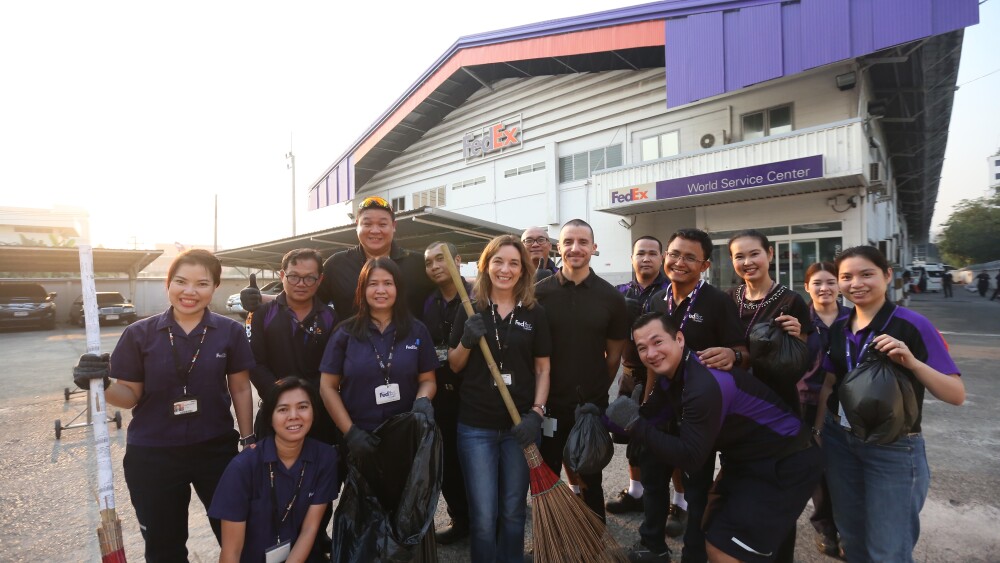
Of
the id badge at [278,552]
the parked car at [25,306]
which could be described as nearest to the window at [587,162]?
the id badge at [278,552]

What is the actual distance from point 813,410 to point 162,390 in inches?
151

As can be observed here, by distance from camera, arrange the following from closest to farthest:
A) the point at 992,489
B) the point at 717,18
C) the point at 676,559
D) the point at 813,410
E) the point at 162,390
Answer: the point at 162,390 → the point at 676,559 → the point at 813,410 → the point at 992,489 → the point at 717,18

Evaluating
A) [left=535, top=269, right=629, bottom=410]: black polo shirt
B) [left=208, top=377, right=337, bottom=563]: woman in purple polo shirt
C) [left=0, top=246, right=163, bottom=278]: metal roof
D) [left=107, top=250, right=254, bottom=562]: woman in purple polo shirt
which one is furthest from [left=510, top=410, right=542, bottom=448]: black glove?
[left=0, top=246, right=163, bottom=278]: metal roof

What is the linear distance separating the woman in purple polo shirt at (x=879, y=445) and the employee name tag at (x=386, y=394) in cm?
233

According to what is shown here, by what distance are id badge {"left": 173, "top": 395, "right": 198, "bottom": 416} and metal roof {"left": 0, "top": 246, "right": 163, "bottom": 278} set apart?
2494 centimetres

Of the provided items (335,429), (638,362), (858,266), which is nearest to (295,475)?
(335,429)

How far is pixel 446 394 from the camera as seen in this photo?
10.1ft

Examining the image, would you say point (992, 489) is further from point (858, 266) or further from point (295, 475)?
point (295, 475)

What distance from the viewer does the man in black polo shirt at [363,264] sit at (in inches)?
127

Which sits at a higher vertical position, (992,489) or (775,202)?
(775,202)

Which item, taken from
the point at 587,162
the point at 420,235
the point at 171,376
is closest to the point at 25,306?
the point at 420,235

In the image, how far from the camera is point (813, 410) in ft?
9.82

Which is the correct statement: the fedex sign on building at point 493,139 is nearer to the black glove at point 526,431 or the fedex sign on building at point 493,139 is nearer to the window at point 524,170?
the window at point 524,170

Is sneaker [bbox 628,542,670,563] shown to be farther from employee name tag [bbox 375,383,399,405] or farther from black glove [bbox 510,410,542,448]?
employee name tag [bbox 375,383,399,405]
